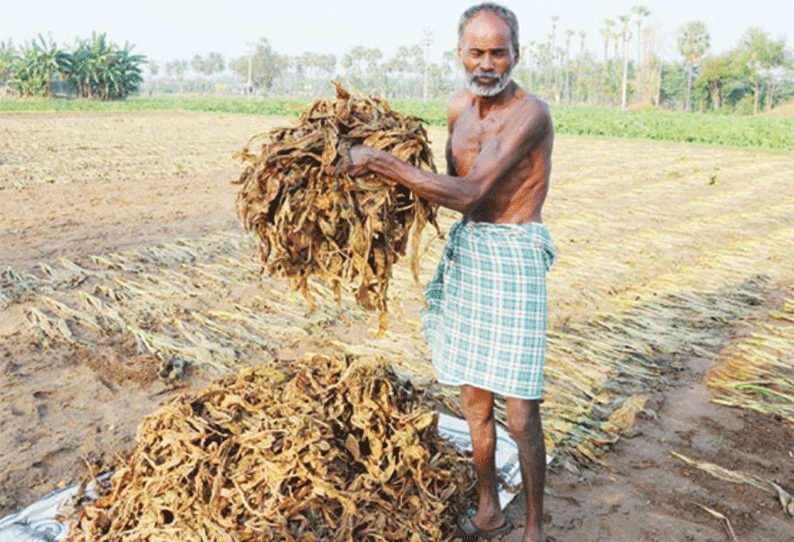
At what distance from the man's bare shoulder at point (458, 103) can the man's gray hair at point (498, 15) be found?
320 millimetres

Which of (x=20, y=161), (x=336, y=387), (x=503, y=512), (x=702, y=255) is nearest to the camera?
(x=336, y=387)

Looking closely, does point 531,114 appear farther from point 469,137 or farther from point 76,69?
point 76,69

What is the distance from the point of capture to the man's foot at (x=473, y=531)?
2972mm

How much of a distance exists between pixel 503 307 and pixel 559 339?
266 cm

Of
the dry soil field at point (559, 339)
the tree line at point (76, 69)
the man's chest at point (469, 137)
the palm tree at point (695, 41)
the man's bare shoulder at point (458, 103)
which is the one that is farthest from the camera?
the palm tree at point (695, 41)

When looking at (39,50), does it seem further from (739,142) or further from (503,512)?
(503,512)

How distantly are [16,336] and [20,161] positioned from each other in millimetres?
10764

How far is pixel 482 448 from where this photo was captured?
2.99 meters

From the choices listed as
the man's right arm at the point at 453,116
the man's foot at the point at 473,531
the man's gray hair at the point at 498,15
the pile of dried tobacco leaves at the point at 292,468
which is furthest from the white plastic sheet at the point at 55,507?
the man's gray hair at the point at 498,15

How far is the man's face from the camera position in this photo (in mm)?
2586

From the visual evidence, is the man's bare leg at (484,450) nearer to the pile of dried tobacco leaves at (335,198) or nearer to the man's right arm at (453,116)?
the pile of dried tobacco leaves at (335,198)

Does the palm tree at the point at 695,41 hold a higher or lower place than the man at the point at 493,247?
higher

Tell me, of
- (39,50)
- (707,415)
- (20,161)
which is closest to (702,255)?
(707,415)

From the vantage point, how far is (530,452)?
2826 millimetres
